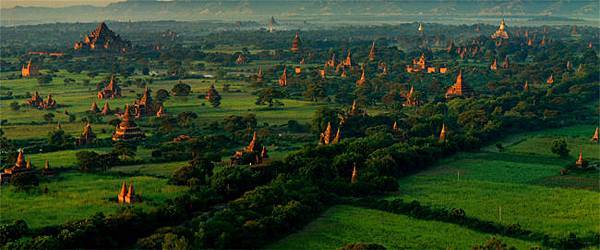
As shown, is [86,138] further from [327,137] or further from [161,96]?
[161,96]

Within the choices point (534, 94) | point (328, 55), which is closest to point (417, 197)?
point (534, 94)

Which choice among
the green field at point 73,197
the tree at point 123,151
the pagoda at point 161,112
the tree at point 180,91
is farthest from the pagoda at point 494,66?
the green field at point 73,197

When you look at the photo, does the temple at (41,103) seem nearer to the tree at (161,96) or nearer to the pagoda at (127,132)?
the tree at (161,96)

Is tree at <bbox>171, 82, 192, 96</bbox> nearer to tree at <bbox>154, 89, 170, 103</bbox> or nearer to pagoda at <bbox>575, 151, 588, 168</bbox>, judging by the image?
tree at <bbox>154, 89, 170, 103</bbox>

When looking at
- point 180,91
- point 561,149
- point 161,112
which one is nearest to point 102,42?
point 180,91

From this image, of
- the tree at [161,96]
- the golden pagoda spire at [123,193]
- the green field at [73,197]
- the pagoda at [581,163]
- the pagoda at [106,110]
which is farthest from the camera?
the tree at [161,96]
